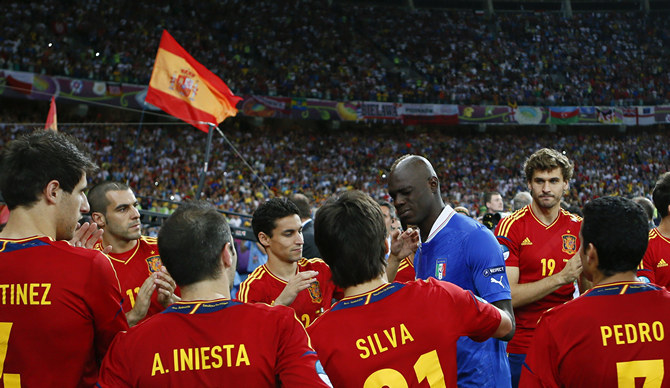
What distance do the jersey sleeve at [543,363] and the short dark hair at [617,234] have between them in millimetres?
371

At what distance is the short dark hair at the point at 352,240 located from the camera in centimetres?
238

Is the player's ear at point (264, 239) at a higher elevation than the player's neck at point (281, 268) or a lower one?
higher

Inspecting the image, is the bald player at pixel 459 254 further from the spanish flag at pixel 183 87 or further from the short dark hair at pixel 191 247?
the spanish flag at pixel 183 87

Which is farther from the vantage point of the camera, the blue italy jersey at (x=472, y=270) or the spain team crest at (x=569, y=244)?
the spain team crest at (x=569, y=244)

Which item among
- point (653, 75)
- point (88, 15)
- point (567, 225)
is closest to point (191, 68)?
point (567, 225)

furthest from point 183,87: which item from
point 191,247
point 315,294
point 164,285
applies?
point 191,247

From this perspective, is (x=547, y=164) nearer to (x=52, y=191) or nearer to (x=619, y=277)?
(x=619, y=277)

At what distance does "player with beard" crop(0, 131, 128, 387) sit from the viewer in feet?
8.05

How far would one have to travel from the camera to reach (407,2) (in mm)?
39656

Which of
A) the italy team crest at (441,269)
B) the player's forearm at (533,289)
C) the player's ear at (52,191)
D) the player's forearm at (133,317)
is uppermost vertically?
the player's ear at (52,191)

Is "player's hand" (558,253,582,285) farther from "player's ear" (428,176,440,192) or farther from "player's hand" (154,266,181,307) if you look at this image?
"player's hand" (154,266,181,307)

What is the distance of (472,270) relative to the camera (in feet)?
10.1

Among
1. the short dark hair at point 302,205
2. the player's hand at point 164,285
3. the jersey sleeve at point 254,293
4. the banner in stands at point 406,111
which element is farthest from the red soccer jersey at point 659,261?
the banner in stands at point 406,111

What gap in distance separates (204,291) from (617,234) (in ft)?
5.60
